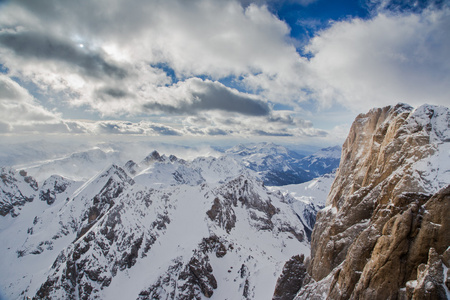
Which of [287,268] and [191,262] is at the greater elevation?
[287,268]

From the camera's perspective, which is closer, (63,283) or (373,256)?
(373,256)

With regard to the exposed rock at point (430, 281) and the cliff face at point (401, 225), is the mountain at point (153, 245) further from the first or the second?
the exposed rock at point (430, 281)

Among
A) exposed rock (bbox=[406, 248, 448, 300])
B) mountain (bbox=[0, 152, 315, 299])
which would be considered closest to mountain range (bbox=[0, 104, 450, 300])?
exposed rock (bbox=[406, 248, 448, 300])

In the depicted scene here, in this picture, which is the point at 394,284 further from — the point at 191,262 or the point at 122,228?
the point at 122,228

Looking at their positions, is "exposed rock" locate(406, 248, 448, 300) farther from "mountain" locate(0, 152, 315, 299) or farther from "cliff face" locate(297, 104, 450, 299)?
"mountain" locate(0, 152, 315, 299)

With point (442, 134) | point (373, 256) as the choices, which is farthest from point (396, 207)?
point (442, 134)
